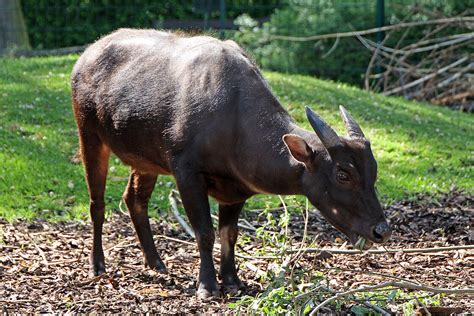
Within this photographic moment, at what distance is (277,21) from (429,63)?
269 centimetres

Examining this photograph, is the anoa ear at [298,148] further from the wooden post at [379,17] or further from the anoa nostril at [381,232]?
the wooden post at [379,17]

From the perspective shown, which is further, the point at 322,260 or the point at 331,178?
the point at 322,260

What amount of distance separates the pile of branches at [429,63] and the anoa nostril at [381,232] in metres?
9.26

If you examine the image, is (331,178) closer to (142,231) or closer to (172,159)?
(172,159)

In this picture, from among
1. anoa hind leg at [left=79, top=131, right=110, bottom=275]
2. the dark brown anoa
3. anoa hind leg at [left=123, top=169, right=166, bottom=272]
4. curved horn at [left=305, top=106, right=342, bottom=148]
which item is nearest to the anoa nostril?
the dark brown anoa

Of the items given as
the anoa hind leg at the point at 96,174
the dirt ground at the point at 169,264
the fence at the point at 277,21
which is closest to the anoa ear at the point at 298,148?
the dirt ground at the point at 169,264

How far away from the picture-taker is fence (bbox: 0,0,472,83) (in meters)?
16.2

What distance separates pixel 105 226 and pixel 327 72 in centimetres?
877

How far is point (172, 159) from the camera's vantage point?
6.37 meters

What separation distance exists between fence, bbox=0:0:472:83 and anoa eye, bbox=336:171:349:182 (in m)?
9.54

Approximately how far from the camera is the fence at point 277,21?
16.2 m

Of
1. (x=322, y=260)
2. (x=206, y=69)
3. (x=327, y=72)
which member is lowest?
(x=327, y=72)

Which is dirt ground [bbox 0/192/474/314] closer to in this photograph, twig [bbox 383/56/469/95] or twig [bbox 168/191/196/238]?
twig [bbox 168/191/196/238]

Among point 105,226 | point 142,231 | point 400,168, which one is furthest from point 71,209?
point 400,168
